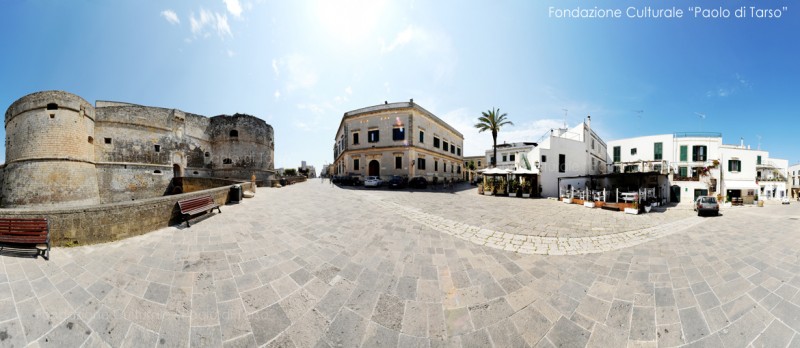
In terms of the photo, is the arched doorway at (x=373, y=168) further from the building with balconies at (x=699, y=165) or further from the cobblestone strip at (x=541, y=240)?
the building with balconies at (x=699, y=165)

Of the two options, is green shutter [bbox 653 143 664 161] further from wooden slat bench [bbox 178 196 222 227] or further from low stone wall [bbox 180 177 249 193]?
low stone wall [bbox 180 177 249 193]

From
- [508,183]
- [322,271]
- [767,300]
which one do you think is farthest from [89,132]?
[767,300]

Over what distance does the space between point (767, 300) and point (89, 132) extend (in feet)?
109

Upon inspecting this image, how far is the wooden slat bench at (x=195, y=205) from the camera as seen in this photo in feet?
19.8

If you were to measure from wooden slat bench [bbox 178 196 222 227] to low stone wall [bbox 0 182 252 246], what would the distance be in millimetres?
331

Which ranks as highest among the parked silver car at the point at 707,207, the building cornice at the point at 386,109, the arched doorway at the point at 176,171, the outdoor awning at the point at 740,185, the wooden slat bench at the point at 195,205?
the building cornice at the point at 386,109

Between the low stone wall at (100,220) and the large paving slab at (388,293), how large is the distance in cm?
39

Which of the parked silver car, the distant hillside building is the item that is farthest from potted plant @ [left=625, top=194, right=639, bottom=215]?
Result: the distant hillside building

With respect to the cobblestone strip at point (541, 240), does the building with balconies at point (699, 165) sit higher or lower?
higher

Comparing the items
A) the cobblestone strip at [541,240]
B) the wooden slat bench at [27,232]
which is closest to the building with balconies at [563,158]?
the cobblestone strip at [541,240]

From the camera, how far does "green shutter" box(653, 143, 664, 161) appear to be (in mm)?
21375

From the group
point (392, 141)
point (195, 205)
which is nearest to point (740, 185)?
point (392, 141)

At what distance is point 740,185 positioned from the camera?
63.9ft

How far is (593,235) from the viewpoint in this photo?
6391 mm
